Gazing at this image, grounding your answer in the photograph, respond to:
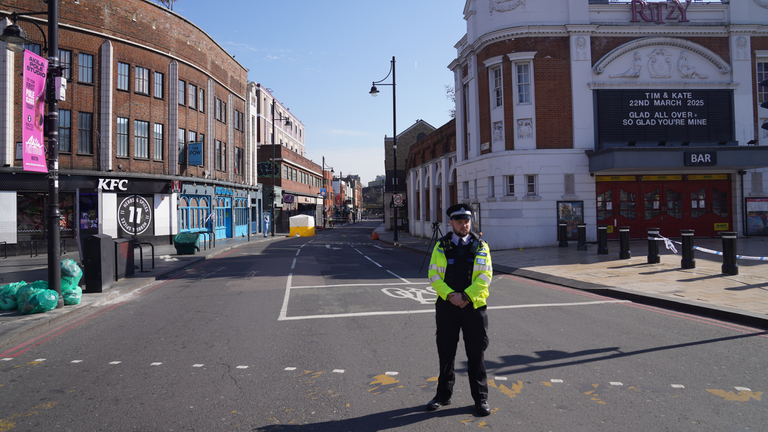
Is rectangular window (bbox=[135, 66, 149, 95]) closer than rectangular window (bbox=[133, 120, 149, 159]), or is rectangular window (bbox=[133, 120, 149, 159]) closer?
rectangular window (bbox=[133, 120, 149, 159])

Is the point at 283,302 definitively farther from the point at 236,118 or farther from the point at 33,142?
the point at 236,118

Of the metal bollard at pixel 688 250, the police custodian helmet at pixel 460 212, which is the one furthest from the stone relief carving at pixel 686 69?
the police custodian helmet at pixel 460 212

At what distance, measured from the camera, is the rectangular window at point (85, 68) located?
22.2 m

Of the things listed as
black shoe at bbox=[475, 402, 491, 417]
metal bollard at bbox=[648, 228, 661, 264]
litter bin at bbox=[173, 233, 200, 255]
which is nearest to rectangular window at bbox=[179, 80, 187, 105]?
litter bin at bbox=[173, 233, 200, 255]

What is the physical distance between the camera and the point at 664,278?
1059 cm

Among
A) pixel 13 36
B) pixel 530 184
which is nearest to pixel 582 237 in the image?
pixel 530 184

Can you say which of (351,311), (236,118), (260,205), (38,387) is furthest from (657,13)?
(260,205)

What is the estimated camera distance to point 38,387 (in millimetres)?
4516

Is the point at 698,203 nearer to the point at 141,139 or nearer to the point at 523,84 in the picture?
the point at 523,84

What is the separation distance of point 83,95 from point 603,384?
2614cm

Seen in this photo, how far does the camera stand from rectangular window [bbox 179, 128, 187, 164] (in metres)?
27.5

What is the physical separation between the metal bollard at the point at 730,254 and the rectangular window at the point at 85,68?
27.2 metres

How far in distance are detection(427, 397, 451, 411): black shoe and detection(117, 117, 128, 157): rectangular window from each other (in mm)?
25031

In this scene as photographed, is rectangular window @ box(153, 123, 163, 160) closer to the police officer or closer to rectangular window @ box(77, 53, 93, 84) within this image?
rectangular window @ box(77, 53, 93, 84)
